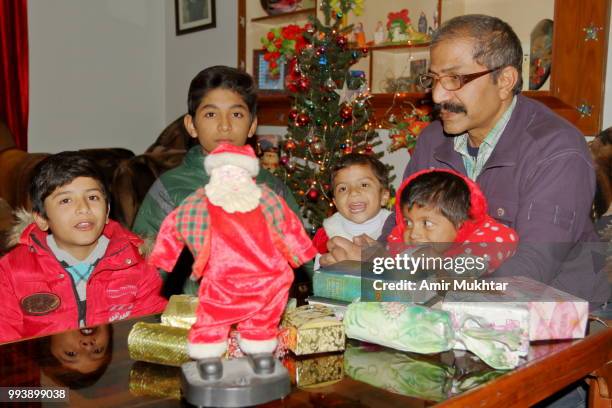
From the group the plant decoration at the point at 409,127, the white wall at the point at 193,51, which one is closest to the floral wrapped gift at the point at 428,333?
the plant decoration at the point at 409,127

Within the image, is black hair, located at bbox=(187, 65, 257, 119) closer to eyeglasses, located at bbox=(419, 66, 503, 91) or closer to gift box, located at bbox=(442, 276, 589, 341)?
eyeglasses, located at bbox=(419, 66, 503, 91)

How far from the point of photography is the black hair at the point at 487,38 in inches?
74.3

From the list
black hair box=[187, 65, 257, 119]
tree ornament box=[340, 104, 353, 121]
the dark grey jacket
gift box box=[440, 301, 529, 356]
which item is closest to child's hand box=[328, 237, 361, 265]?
the dark grey jacket

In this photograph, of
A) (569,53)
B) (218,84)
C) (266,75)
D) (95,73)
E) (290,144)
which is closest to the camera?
(218,84)

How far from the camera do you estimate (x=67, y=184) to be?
1.76 m

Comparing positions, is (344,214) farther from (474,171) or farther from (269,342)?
(269,342)

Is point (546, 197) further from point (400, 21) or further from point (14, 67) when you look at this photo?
point (14, 67)

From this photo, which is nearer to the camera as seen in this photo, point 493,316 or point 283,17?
point 493,316

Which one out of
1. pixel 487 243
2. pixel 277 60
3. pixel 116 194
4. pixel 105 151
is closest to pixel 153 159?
pixel 116 194

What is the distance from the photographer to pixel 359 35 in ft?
13.5

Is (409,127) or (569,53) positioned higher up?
(569,53)

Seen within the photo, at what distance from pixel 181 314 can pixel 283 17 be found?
3.80m

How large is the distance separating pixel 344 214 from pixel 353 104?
1.26 m

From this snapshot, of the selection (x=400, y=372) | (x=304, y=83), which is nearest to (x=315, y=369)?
(x=400, y=372)
